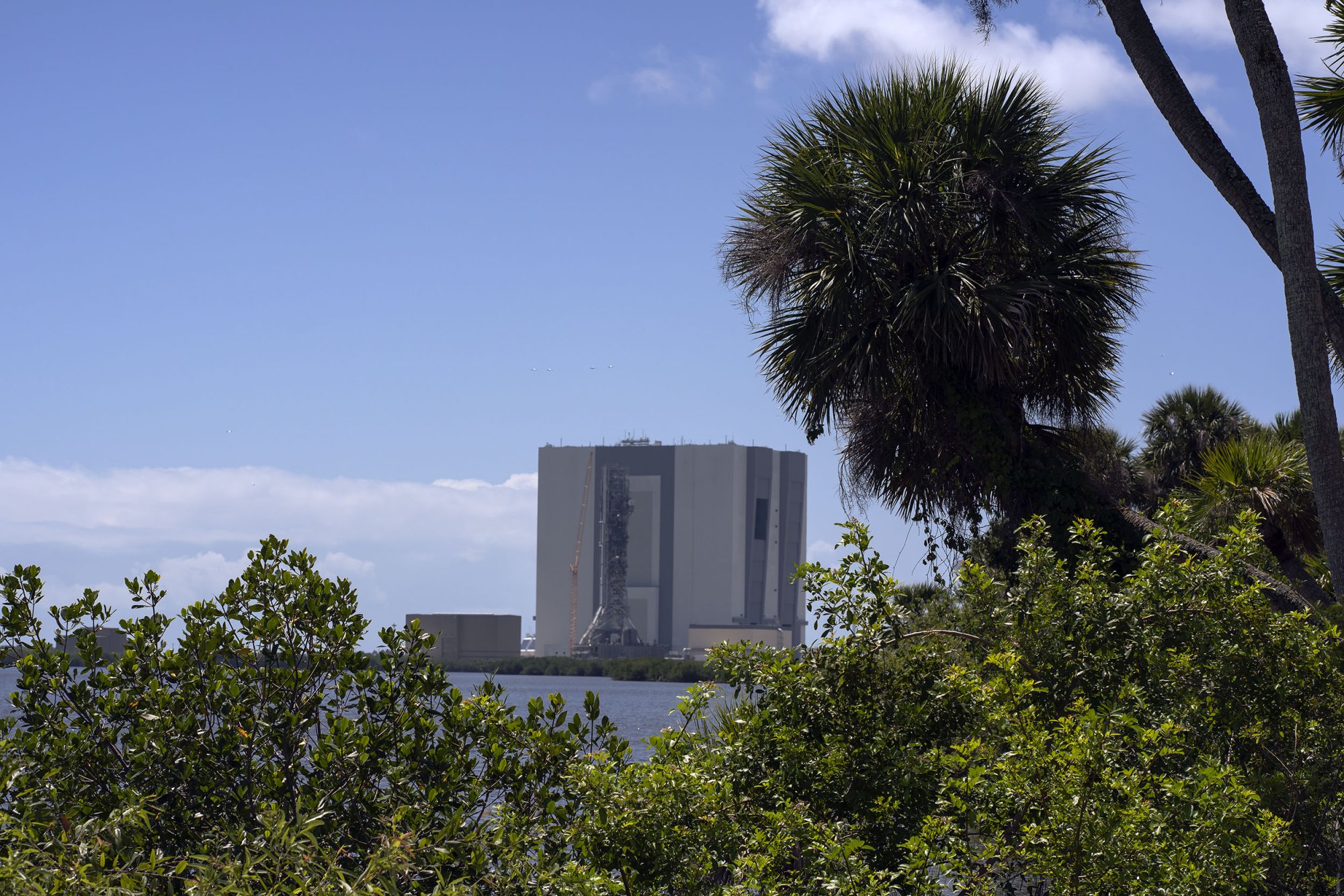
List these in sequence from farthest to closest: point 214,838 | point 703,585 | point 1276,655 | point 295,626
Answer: point 703,585
point 1276,655
point 295,626
point 214,838

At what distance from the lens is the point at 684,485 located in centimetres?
12219

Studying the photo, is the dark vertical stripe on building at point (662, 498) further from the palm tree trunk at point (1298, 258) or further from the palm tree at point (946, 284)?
the palm tree trunk at point (1298, 258)

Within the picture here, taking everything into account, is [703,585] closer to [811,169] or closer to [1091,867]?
[811,169]

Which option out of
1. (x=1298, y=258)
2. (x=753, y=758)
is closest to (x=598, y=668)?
(x=1298, y=258)

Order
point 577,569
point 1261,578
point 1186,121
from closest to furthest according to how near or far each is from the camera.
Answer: point 1261,578 < point 1186,121 < point 577,569

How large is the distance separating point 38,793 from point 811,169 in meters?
9.54

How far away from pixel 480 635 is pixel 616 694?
29.9 meters

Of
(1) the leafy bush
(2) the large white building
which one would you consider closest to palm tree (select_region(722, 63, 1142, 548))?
(1) the leafy bush

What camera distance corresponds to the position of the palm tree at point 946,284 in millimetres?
11336

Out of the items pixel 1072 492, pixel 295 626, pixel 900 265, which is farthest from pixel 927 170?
pixel 295 626

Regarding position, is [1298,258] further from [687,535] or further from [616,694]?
[687,535]

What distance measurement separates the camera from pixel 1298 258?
24.3ft

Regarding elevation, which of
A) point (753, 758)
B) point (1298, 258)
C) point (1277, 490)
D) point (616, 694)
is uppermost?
point (1298, 258)

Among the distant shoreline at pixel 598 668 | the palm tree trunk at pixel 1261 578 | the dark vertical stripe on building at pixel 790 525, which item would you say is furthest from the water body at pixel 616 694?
the dark vertical stripe on building at pixel 790 525
